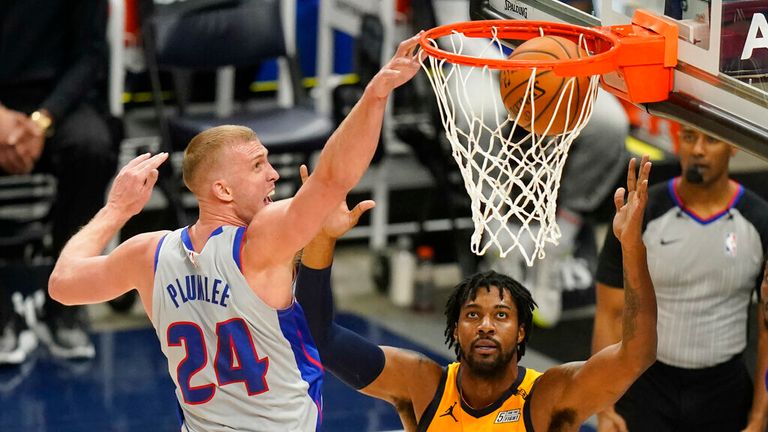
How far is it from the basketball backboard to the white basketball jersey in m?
1.24

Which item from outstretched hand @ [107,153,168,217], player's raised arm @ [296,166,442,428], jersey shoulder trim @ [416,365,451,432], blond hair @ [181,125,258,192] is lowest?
jersey shoulder trim @ [416,365,451,432]

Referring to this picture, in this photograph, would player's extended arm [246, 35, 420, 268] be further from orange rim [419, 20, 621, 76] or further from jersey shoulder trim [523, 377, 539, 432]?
jersey shoulder trim [523, 377, 539, 432]

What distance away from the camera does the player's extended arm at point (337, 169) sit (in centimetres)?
346

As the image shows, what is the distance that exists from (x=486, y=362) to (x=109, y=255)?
1.20 m

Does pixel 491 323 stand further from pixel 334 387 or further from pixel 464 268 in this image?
pixel 464 268

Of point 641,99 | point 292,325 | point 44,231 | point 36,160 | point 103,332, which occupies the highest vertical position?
point 641,99

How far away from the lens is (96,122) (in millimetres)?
7355

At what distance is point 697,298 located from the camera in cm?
513

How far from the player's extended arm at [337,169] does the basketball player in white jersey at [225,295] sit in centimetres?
6

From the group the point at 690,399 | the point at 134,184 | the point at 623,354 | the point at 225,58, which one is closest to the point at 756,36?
the point at 623,354

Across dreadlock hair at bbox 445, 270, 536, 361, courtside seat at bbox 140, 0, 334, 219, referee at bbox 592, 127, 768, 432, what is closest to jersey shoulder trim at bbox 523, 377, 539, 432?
dreadlock hair at bbox 445, 270, 536, 361

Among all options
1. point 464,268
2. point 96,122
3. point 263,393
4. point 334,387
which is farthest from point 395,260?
point 263,393

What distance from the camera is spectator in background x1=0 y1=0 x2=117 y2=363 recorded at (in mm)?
7215

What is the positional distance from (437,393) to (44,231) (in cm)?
390
